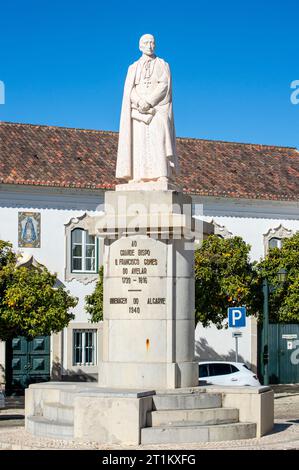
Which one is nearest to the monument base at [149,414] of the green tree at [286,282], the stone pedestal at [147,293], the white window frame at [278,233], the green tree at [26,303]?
the stone pedestal at [147,293]

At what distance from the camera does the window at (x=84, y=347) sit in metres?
34.5

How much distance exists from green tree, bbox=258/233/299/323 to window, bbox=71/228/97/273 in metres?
5.52

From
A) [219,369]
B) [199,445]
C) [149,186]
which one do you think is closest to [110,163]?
[219,369]

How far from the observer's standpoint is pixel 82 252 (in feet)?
115

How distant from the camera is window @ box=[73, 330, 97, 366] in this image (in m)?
34.5

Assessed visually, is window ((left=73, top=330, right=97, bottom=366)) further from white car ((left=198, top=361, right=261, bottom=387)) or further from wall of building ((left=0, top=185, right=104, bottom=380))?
white car ((left=198, top=361, right=261, bottom=387))

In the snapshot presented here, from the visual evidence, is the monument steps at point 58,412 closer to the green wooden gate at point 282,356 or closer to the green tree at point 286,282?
the green tree at point 286,282

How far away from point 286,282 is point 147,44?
649 inches

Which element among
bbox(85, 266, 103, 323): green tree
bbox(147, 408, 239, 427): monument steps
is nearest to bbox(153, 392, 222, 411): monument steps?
bbox(147, 408, 239, 427): monument steps

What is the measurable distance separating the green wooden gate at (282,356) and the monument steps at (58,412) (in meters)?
21.2

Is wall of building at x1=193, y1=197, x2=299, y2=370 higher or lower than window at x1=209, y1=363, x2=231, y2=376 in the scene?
higher

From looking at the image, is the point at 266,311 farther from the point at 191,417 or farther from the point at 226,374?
the point at 191,417
